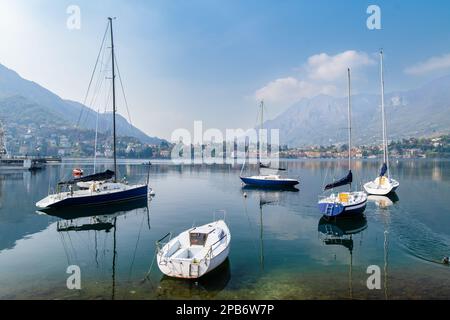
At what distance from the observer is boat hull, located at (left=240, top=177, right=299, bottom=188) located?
6034cm

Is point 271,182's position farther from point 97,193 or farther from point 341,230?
point 97,193

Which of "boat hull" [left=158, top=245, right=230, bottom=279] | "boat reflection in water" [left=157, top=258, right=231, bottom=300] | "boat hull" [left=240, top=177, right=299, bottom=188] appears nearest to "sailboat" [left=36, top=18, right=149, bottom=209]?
"boat hull" [left=240, top=177, right=299, bottom=188]

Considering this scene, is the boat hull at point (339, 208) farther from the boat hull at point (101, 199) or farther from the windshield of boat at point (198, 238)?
the boat hull at point (101, 199)

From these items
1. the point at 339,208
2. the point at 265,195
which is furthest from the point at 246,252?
the point at 265,195

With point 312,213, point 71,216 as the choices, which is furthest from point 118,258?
point 312,213

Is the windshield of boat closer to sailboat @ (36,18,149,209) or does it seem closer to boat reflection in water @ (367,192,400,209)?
sailboat @ (36,18,149,209)

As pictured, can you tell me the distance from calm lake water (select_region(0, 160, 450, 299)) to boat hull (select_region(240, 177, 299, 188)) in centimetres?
1905

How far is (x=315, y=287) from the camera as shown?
15.9m

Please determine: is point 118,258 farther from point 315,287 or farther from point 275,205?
point 275,205

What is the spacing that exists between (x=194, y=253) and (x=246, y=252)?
5178mm

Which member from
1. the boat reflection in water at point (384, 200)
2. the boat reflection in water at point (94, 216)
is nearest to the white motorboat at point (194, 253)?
the boat reflection in water at point (94, 216)

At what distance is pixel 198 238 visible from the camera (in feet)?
63.7

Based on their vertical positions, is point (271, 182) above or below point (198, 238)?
below

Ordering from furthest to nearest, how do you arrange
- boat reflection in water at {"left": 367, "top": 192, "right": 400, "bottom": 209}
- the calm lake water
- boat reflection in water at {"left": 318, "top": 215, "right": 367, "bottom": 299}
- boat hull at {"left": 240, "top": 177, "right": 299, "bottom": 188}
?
boat hull at {"left": 240, "top": 177, "right": 299, "bottom": 188} < boat reflection in water at {"left": 367, "top": 192, "right": 400, "bottom": 209} < boat reflection in water at {"left": 318, "top": 215, "right": 367, "bottom": 299} < the calm lake water
